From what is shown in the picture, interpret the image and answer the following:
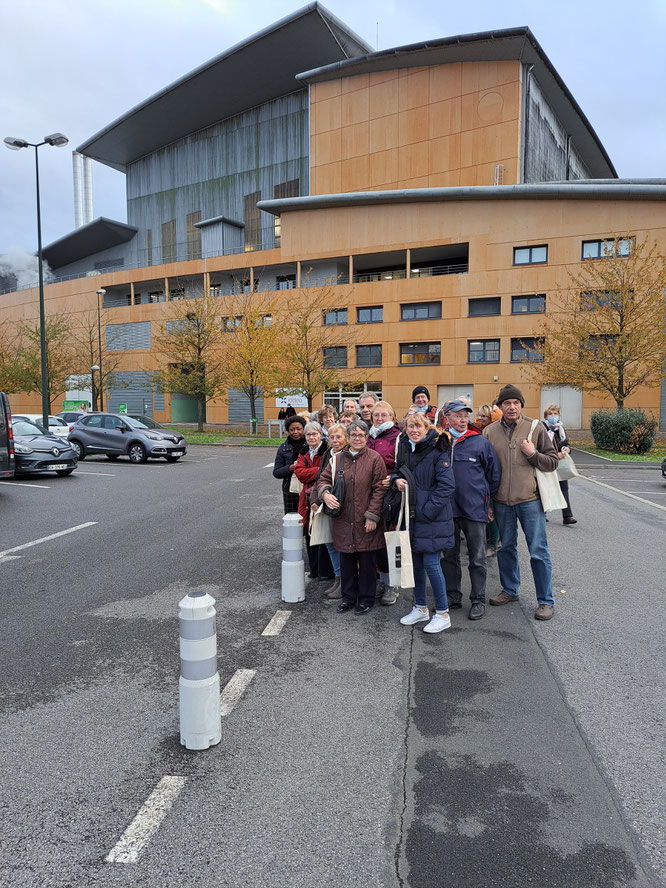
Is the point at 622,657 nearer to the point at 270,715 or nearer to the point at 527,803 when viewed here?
the point at 527,803

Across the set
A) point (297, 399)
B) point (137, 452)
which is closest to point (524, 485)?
point (137, 452)

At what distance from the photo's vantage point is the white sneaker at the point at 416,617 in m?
4.87

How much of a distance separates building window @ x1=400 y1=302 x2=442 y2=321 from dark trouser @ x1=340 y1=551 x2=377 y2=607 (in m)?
31.9

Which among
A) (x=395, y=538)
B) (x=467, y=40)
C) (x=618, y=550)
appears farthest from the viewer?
(x=467, y=40)

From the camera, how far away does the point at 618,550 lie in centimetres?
754

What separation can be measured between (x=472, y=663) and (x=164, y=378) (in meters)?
32.8

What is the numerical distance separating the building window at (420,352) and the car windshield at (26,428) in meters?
24.0

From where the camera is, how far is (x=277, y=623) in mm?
4891

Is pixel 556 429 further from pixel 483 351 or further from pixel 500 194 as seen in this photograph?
pixel 500 194

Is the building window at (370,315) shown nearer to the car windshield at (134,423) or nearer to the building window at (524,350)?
the building window at (524,350)

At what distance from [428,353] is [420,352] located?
1.71 feet

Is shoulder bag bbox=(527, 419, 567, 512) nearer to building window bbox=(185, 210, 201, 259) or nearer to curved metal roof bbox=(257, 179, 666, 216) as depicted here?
curved metal roof bbox=(257, 179, 666, 216)

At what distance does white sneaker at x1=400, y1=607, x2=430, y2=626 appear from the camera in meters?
4.87

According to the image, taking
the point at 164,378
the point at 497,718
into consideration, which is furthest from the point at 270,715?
the point at 164,378
